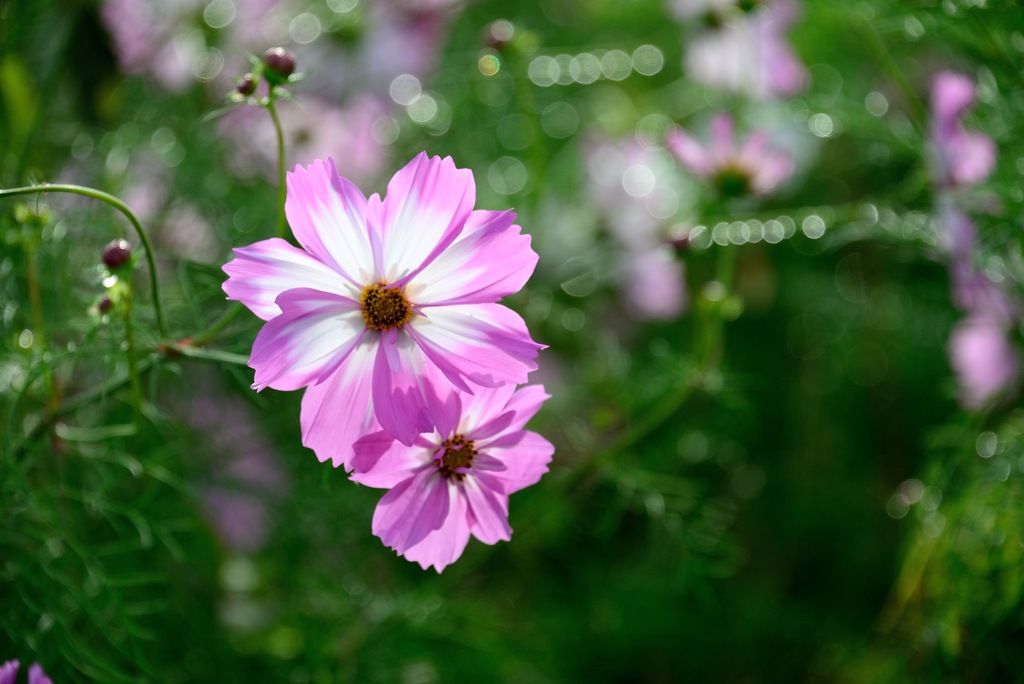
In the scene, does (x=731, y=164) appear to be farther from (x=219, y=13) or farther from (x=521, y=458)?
(x=219, y=13)

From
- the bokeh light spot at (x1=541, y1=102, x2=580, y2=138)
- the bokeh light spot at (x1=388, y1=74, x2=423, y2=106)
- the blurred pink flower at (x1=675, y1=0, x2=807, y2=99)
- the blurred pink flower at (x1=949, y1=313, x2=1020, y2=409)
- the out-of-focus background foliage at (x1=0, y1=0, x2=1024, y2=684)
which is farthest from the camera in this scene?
the bokeh light spot at (x1=541, y1=102, x2=580, y2=138)

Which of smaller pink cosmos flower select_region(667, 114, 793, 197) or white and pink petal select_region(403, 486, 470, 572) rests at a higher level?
smaller pink cosmos flower select_region(667, 114, 793, 197)

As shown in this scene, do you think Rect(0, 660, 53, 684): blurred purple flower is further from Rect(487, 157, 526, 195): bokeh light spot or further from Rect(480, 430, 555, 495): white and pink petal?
Rect(487, 157, 526, 195): bokeh light spot

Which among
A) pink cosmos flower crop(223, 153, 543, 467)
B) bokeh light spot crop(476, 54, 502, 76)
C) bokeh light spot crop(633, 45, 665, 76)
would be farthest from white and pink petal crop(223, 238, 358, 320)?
bokeh light spot crop(633, 45, 665, 76)

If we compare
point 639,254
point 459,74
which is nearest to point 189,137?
point 459,74

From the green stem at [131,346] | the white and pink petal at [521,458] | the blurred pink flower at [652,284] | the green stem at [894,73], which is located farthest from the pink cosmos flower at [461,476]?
the blurred pink flower at [652,284]

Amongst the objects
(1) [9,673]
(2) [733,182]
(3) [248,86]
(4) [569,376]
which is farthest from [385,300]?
(4) [569,376]
